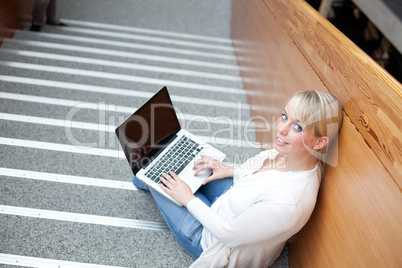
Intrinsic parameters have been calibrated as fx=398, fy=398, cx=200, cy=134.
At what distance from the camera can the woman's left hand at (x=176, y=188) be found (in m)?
1.44

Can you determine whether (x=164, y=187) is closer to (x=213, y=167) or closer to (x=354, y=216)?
(x=213, y=167)

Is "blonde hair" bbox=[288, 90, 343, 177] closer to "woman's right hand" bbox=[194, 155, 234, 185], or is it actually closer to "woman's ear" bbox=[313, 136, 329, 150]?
"woman's ear" bbox=[313, 136, 329, 150]

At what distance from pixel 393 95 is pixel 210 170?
2.99 feet

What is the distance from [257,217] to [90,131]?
1.19m

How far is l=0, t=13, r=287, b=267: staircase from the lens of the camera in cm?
146

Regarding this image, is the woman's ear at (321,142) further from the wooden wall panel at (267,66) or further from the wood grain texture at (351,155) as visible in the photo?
the wooden wall panel at (267,66)

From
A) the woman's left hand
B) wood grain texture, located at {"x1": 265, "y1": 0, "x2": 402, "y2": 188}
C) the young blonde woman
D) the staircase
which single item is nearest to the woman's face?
the young blonde woman

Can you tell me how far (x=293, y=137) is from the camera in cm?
121

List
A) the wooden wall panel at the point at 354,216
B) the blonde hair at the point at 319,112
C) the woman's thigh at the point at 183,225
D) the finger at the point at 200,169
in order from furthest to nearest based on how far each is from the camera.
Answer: the finger at the point at 200,169, the woman's thigh at the point at 183,225, the blonde hair at the point at 319,112, the wooden wall panel at the point at 354,216

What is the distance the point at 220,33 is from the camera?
162 inches

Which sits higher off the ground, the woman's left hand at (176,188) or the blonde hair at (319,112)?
the blonde hair at (319,112)

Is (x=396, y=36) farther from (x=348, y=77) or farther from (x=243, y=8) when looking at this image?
(x=348, y=77)

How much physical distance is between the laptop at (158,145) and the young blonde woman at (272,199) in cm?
19

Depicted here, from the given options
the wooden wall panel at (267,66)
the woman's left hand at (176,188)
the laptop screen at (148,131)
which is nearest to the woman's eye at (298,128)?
the wooden wall panel at (267,66)
